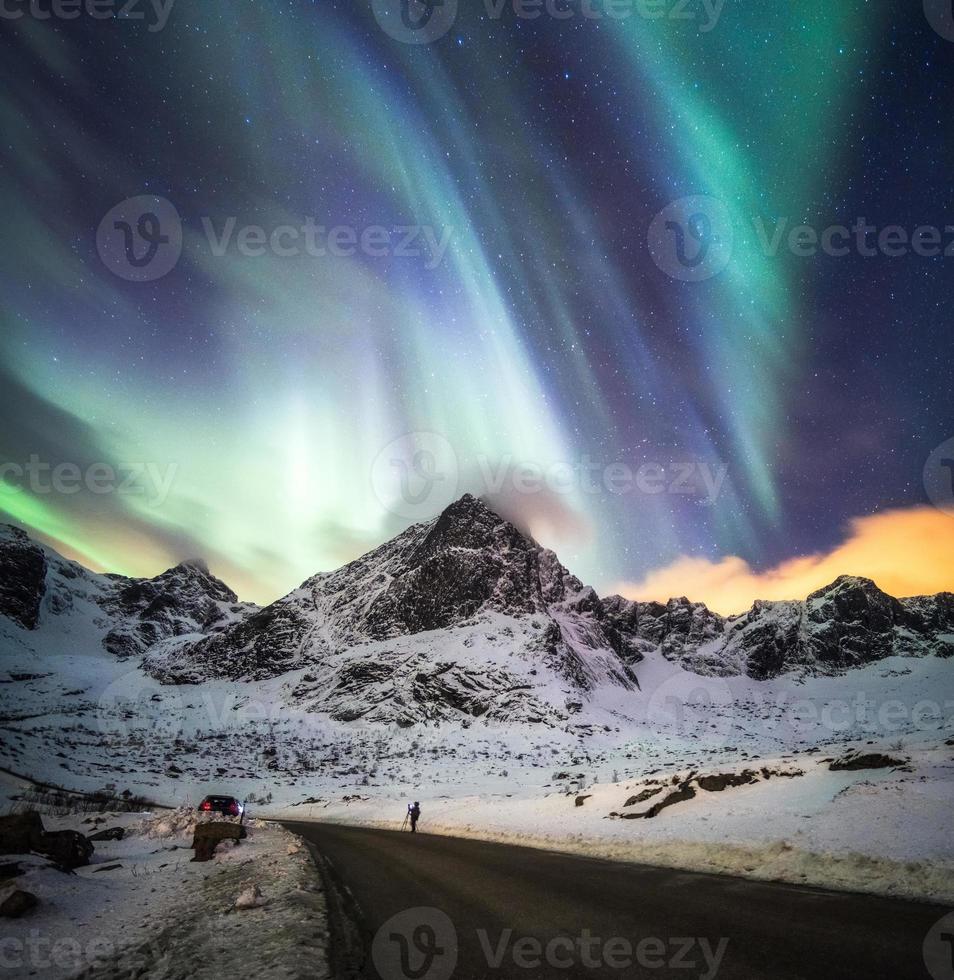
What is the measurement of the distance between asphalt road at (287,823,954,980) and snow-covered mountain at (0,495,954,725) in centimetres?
6749

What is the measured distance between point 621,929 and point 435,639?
101 meters

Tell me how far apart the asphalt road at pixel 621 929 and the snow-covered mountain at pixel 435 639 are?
67.5 m

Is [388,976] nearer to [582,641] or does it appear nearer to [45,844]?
[45,844]

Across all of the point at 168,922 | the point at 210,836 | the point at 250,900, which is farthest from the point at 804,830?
the point at 210,836

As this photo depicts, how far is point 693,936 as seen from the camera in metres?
5.16

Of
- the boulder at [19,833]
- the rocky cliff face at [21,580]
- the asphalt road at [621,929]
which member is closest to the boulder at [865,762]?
the asphalt road at [621,929]

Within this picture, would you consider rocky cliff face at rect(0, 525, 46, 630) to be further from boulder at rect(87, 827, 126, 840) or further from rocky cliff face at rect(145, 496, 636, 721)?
boulder at rect(87, 827, 126, 840)

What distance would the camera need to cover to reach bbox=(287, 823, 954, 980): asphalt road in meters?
4.44

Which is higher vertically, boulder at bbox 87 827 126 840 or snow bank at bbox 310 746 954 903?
snow bank at bbox 310 746 954 903

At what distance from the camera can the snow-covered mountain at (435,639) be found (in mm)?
82125

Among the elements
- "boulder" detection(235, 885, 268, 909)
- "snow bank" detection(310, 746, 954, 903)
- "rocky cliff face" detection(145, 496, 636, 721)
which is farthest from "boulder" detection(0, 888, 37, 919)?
"rocky cliff face" detection(145, 496, 636, 721)

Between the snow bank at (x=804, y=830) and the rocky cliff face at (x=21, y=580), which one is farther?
the rocky cliff face at (x=21, y=580)

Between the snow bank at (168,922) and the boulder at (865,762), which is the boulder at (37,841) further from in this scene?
the boulder at (865,762)

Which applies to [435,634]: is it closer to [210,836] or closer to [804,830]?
[210,836]
